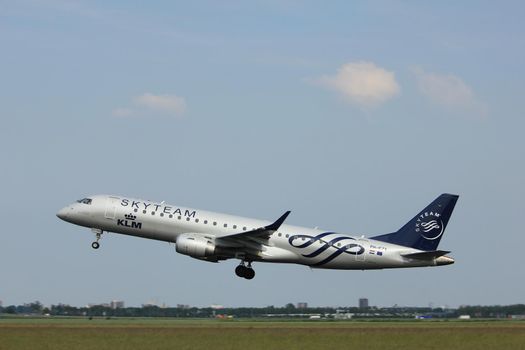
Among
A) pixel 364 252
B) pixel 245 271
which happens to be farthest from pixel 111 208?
pixel 364 252

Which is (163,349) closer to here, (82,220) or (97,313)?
(82,220)

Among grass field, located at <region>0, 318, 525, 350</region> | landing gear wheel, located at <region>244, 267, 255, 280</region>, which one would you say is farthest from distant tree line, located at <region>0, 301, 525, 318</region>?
grass field, located at <region>0, 318, 525, 350</region>

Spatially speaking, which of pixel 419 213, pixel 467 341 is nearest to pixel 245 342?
pixel 467 341

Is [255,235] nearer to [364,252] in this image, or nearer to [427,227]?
[364,252]

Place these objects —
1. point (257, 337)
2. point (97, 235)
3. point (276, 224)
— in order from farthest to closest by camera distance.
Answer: point (97, 235), point (276, 224), point (257, 337)

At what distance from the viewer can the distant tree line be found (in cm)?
6200

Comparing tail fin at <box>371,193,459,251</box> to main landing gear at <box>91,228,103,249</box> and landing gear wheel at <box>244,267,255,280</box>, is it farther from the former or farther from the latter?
main landing gear at <box>91,228,103,249</box>

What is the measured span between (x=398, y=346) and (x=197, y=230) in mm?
23571

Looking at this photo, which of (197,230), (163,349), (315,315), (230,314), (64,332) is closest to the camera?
(163,349)

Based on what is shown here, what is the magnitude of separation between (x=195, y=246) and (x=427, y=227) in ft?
45.8

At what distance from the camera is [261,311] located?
64875mm

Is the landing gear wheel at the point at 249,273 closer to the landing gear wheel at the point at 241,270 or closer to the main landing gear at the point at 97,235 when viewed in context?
the landing gear wheel at the point at 241,270

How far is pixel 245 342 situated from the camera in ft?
107

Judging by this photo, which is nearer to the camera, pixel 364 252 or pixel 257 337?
pixel 257 337
